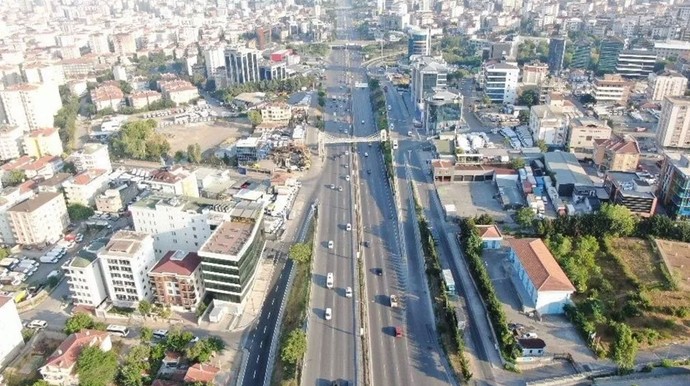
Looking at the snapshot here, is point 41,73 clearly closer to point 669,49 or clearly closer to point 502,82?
point 502,82

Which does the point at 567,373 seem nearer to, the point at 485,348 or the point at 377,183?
the point at 485,348

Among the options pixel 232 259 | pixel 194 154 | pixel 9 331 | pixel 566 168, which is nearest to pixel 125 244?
pixel 232 259

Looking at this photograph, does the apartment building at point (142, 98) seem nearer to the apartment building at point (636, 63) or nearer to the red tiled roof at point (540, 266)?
the red tiled roof at point (540, 266)

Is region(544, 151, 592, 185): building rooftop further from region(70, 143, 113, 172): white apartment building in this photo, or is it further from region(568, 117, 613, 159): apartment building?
region(70, 143, 113, 172): white apartment building

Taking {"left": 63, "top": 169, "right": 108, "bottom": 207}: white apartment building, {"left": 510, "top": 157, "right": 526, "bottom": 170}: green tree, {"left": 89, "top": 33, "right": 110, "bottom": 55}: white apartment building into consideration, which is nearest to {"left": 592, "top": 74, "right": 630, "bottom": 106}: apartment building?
{"left": 510, "top": 157, "right": 526, "bottom": 170}: green tree

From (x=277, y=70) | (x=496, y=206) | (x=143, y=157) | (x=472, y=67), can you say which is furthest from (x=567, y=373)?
(x=472, y=67)

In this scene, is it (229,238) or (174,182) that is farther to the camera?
(174,182)
